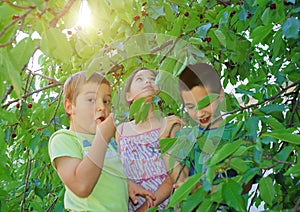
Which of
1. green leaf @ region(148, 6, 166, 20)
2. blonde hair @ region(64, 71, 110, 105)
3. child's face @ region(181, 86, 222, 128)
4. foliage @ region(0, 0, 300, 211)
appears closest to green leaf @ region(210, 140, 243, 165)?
foliage @ region(0, 0, 300, 211)

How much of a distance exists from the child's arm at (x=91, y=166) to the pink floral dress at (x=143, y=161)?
0.29 ft

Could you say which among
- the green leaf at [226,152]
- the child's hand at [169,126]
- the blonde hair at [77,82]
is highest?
the blonde hair at [77,82]

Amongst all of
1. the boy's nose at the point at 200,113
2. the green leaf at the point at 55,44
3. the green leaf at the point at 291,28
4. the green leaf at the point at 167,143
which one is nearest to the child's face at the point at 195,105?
the boy's nose at the point at 200,113

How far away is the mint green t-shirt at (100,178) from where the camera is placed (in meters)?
0.91

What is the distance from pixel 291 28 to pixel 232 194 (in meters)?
0.48

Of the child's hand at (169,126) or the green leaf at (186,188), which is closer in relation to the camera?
the green leaf at (186,188)

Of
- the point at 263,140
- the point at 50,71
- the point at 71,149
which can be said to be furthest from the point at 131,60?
the point at 50,71

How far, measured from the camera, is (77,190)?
0.87 meters

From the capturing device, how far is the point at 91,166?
85cm

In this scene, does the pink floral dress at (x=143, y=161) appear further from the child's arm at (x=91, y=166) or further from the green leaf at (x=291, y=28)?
the green leaf at (x=291, y=28)

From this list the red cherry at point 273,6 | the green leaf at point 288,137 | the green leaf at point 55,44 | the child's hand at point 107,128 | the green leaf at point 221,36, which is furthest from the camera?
the green leaf at point 221,36

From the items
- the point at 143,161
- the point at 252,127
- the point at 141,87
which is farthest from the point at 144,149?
the point at 252,127

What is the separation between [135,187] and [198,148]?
15 centimetres

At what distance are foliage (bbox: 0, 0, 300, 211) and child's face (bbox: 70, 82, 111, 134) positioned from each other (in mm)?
29
